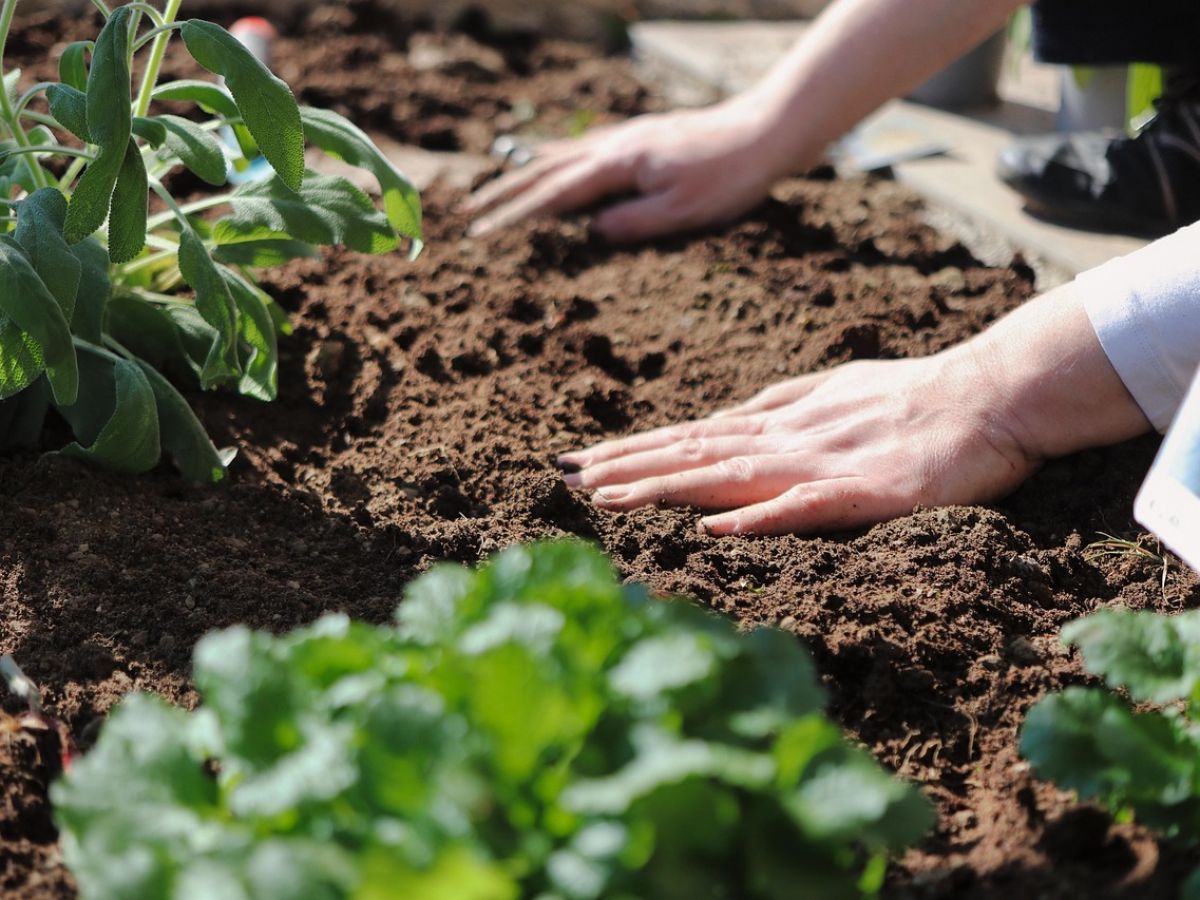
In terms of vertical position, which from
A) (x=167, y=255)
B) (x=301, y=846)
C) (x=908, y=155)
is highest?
(x=301, y=846)

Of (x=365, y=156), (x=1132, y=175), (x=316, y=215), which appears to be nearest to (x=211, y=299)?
(x=316, y=215)

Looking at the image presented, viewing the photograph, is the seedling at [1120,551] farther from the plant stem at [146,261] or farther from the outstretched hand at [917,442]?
the plant stem at [146,261]

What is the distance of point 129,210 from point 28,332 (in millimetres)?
215

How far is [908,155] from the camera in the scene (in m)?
3.50

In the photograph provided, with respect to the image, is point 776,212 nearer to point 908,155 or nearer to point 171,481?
point 908,155

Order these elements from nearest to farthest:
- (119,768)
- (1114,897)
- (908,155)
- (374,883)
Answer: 1. (374,883)
2. (119,768)
3. (1114,897)
4. (908,155)

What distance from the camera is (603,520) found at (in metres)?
1.91

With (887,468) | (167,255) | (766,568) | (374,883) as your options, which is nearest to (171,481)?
(167,255)

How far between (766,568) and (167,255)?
111cm

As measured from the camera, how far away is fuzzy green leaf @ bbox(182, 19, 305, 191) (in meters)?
1.65

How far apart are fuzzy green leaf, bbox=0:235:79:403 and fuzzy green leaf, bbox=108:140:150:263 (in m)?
0.12

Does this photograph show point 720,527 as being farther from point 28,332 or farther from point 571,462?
point 28,332

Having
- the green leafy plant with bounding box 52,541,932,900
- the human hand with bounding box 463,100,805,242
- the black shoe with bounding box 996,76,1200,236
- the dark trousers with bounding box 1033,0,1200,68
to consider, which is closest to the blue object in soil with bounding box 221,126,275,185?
the human hand with bounding box 463,100,805,242

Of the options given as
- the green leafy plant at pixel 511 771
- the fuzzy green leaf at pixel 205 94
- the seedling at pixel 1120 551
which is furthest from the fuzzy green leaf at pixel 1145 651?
the fuzzy green leaf at pixel 205 94
